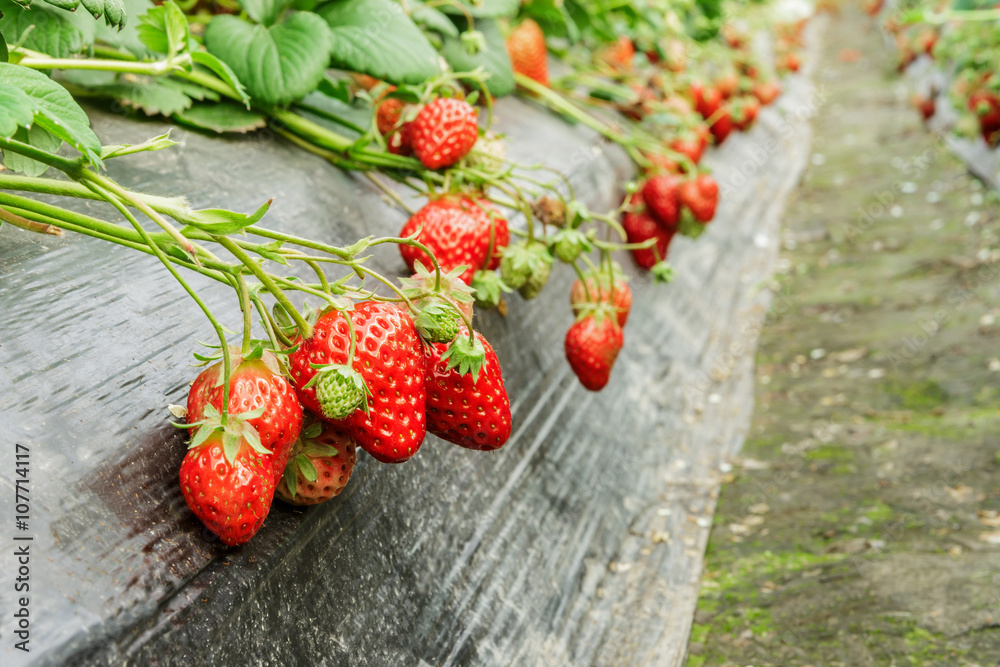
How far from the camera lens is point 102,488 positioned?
0.62 m

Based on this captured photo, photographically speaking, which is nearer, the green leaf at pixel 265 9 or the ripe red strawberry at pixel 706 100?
the green leaf at pixel 265 9

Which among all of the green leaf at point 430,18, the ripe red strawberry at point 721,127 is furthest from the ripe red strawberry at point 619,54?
the green leaf at point 430,18

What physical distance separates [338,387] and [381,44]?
670mm

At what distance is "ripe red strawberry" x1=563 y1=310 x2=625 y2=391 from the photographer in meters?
1.17

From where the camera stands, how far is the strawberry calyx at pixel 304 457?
69 centimetres

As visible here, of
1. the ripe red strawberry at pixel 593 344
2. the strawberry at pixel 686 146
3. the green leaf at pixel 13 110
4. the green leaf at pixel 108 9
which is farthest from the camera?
the strawberry at pixel 686 146

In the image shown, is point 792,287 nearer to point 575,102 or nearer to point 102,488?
point 575,102

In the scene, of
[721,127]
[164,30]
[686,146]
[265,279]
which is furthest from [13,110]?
[721,127]

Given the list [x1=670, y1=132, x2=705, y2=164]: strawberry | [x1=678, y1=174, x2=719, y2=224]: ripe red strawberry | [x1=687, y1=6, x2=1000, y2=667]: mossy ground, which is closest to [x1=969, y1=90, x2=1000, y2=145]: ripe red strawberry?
[x1=687, y1=6, x2=1000, y2=667]: mossy ground

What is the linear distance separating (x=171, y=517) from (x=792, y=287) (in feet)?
7.81

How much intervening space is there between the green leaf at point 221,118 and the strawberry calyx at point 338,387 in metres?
0.65

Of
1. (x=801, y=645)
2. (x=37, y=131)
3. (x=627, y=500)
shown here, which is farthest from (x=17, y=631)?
(x=627, y=500)

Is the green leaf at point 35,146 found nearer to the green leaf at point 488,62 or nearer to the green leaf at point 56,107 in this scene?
the green leaf at point 56,107

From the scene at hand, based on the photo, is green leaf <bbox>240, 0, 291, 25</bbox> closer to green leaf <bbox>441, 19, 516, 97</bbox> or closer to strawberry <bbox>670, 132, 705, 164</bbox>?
green leaf <bbox>441, 19, 516, 97</bbox>
